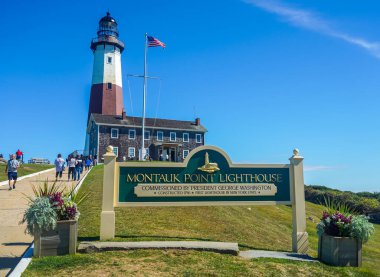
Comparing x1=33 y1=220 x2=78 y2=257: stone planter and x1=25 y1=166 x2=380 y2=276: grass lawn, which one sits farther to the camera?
x1=33 y1=220 x2=78 y2=257: stone planter

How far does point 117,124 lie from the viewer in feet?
157

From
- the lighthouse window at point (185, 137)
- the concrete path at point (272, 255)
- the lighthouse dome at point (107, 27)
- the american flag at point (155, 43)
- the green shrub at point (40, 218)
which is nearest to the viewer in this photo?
the green shrub at point (40, 218)

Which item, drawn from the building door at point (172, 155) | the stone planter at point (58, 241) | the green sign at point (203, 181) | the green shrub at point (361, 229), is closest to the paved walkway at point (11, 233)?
the stone planter at point (58, 241)

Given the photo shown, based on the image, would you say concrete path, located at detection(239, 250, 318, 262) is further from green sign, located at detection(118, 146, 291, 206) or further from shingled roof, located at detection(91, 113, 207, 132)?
shingled roof, located at detection(91, 113, 207, 132)

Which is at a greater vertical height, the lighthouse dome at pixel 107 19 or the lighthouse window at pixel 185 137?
the lighthouse dome at pixel 107 19

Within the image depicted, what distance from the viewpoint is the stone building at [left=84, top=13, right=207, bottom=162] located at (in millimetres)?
47844

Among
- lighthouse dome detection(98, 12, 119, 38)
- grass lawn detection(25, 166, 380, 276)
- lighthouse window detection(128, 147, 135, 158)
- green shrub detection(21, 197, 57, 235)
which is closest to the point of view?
grass lawn detection(25, 166, 380, 276)

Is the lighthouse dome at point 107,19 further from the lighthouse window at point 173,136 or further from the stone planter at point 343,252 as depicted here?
the stone planter at point 343,252

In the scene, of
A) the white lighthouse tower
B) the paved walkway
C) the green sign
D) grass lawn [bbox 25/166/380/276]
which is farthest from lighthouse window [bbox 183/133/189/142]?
the green sign

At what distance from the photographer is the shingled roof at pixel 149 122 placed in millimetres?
47781

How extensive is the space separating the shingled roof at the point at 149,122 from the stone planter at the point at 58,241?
41.1m

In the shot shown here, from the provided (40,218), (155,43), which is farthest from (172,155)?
(40,218)

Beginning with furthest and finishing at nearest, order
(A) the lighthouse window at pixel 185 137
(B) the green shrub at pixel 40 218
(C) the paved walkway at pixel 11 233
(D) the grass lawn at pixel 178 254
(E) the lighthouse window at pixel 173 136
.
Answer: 1. (A) the lighthouse window at pixel 185 137
2. (E) the lighthouse window at pixel 173 136
3. (C) the paved walkway at pixel 11 233
4. (B) the green shrub at pixel 40 218
5. (D) the grass lawn at pixel 178 254

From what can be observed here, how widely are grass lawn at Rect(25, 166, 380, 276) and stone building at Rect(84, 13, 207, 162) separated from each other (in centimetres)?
3496
